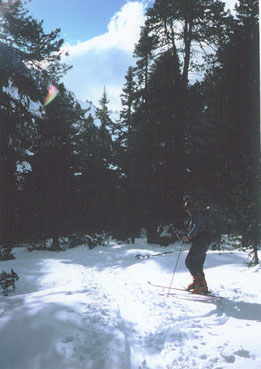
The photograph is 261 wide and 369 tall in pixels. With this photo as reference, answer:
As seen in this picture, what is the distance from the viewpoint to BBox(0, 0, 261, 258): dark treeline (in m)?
12.4

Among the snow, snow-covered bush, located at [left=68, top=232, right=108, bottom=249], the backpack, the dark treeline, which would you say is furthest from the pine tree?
snow-covered bush, located at [left=68, top=232, right=108, bottom=249]

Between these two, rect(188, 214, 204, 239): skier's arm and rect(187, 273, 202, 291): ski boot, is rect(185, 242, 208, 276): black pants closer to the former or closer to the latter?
rect(187, 273, 202, 291): ski boot

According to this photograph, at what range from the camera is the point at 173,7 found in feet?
56.6

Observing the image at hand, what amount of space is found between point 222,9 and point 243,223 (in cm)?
1462

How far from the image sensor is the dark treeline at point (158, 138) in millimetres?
12406

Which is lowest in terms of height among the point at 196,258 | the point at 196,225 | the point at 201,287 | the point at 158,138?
the point at 201,287

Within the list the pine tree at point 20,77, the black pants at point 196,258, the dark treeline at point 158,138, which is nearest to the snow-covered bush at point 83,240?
the dark treeline at point 158,138

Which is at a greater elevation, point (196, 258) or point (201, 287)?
point (196, 258)

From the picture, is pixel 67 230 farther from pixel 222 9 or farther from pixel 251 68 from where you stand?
pixel 222 9

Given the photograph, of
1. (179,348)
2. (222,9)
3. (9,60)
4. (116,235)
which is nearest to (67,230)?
(116,235)

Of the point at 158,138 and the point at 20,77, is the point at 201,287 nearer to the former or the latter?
the point at 20,77

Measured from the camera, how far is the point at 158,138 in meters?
18.4

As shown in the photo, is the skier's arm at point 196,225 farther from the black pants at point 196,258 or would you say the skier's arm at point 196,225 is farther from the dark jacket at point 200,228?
the black pants at point 196,258

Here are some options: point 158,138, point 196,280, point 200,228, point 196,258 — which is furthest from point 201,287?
point 158,138
